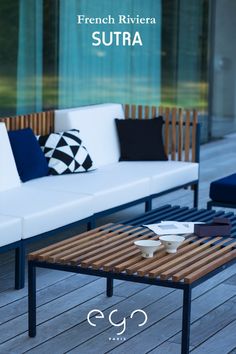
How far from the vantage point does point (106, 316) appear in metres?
4.51

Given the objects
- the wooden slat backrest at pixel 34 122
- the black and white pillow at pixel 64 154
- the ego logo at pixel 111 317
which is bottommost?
the ego logo at pixel 111 317

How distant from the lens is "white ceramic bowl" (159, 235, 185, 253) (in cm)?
423

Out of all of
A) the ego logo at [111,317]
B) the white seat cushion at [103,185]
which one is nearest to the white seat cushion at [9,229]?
the ego logo at [111,317]

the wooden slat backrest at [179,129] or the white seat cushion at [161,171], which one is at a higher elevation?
the wooden slat backrest at [179,129]

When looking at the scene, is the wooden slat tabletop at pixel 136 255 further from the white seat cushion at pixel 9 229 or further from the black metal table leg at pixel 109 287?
the white seat cushion at pixel 9 229

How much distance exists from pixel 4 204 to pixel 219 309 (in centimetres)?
140

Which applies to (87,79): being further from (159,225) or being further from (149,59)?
(159,225)

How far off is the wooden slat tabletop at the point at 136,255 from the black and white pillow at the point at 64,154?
5.38 ft

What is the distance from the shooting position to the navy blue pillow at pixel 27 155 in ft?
19.6

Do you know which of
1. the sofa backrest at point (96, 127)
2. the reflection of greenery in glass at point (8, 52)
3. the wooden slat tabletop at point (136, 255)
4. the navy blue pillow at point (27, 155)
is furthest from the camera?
the reflection of greenery in glass at point (8, 52)

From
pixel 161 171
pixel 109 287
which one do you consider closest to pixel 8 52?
pixel 161 171

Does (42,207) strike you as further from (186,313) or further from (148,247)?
(186,313)

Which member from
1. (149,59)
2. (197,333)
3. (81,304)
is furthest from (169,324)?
(149,59)

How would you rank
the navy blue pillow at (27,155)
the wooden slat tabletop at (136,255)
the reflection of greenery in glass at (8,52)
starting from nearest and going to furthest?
the wooden slat tabletop at (136,255) < the navy blue pillow at (27,155) < the reflection of greenery in glass at (8,52)
